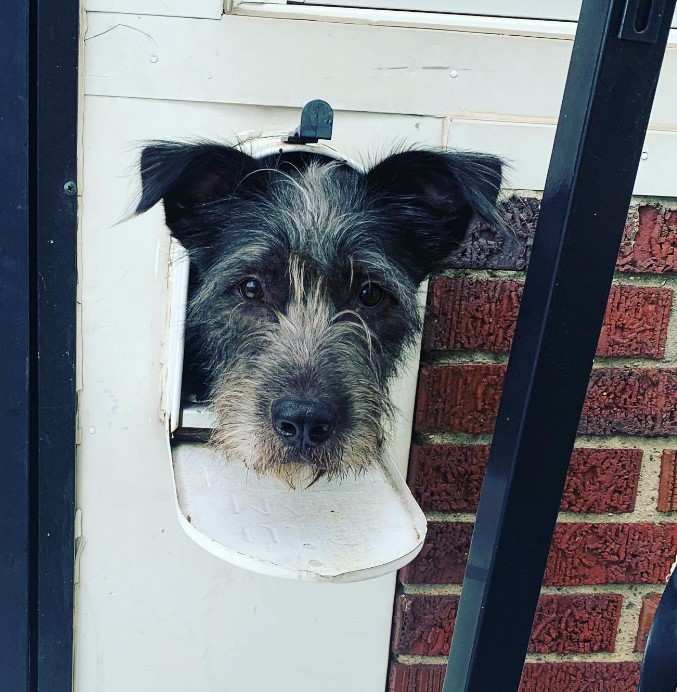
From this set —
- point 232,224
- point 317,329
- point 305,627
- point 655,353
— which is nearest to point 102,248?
point 232,224

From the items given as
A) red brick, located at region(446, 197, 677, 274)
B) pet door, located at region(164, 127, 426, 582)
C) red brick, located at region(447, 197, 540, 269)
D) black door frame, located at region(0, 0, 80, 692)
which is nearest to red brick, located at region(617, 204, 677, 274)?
red brick, located at region(446, 197, 677, 274)

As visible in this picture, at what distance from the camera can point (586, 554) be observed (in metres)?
1.39

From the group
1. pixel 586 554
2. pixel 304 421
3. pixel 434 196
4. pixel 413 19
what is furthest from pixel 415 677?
pixel 413 19

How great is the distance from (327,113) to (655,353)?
2.45ft

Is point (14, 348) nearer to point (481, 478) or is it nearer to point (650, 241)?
point (481, 478)

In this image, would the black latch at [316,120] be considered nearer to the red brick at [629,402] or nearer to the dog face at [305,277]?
the dog face at [305,277]

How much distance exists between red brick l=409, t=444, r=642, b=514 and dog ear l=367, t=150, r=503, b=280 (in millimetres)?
352

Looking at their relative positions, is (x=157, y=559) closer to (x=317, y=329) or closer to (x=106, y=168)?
(x=317, y=329)

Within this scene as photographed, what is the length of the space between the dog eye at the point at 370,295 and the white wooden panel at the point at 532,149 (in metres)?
0.30

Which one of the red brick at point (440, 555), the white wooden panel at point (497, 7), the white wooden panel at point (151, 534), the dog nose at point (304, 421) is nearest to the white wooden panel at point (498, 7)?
the white wooden panel at point (497, 7)

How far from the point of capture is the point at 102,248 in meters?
1.18

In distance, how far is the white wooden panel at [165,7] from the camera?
112 cm

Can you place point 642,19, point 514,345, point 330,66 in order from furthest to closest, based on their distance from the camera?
point 330,66 < point 514,345 < point 642,19

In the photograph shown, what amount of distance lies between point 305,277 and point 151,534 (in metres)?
0.57
